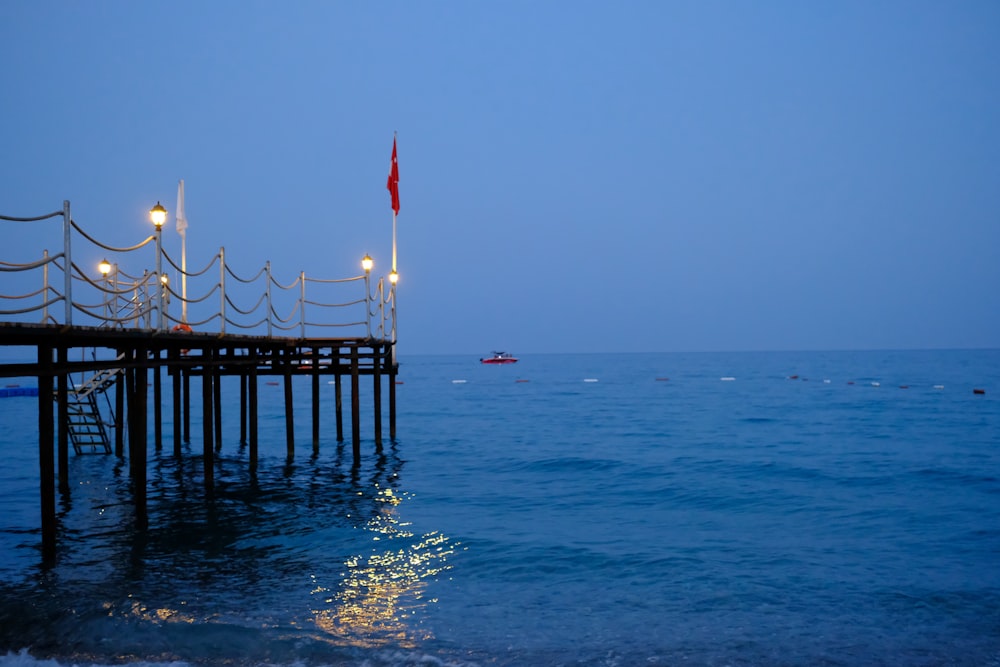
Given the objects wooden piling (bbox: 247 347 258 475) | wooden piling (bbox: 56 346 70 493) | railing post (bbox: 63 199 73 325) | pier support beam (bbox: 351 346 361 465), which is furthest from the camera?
pier support beam (bbox: 351 346 361 465)

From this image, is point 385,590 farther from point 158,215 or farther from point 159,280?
point 158,215

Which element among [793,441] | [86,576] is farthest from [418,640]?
[793,441]

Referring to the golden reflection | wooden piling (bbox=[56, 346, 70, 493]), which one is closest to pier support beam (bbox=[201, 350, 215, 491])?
wooden piling (bbox=[56, 346, 70, 493])

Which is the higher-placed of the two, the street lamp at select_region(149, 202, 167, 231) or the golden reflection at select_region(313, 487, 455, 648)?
the street lamp at select_region(149, 202, 167, 231)

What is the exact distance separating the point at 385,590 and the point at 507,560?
2575 mm

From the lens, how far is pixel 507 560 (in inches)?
529

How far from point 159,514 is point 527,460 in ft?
45.7

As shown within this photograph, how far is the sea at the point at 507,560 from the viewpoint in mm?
9281

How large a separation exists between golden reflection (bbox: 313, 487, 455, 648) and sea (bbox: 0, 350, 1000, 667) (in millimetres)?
48

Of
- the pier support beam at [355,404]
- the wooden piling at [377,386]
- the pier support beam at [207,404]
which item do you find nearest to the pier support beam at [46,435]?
the pier support beam at [207,404]

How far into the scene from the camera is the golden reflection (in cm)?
965

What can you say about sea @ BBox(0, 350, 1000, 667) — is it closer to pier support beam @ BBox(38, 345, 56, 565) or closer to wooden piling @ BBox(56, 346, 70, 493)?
wooden piling @ BBox(56, 346, 70, 493)

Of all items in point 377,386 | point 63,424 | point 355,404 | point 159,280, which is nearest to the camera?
point 159,280

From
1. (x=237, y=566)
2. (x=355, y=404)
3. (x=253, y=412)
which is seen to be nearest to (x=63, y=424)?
(x=253, y=412)
